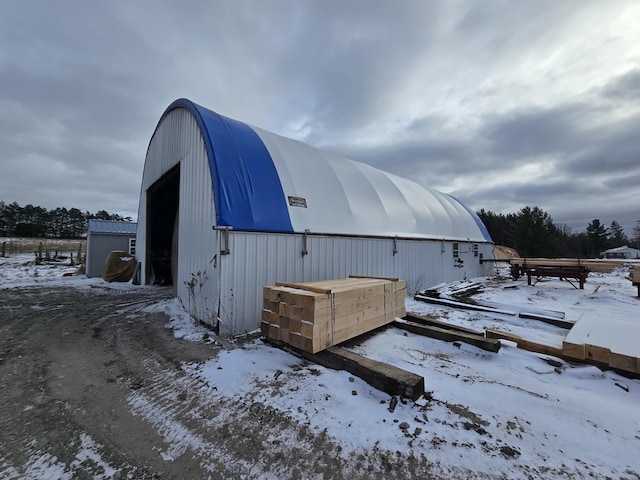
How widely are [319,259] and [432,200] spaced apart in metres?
9.18

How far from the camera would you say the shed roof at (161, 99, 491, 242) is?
20.0ft

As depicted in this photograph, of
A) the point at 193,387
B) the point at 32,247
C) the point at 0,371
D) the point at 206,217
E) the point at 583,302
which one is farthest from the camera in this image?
the point at 32,247

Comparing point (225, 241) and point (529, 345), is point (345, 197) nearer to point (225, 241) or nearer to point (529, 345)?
Answer: point (225, 241)

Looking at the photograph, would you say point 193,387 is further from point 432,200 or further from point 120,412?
point 432,200

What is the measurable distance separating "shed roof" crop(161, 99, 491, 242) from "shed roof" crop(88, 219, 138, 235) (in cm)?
1198

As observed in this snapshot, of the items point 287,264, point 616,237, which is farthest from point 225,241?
point 616,237

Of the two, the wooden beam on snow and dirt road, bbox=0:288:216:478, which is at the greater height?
the wooden beam on snow

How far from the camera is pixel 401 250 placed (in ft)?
32.9

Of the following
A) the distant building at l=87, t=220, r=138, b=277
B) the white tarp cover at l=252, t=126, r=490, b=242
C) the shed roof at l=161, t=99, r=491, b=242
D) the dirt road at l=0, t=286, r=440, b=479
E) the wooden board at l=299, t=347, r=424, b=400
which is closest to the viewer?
the dirt road at l=0, t=286, r=440, b=479

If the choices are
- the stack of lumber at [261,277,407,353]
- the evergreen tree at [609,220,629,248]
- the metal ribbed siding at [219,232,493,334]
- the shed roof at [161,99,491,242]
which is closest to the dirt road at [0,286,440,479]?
the stack of lumber at [261,277,407,353]

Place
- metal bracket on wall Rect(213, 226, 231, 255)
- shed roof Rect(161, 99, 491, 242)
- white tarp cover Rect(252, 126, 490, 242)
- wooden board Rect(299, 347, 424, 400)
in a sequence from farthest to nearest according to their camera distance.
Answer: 1. white tarp cover Rect(252, 126, 490, 242)
2. shed roof Rect(161, 99, 491, 242)
3. metal bracket on wall Rect(213, 226, 231, 255)
4. wooden board Rect(299, 347, 424, 400)

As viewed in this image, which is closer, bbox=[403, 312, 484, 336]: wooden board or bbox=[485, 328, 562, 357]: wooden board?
bbox=[485, 328, 562, 357]: wooden board

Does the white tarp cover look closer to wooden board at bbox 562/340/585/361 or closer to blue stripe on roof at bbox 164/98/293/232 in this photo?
blue stripe on roof at bbox 164/98/293/232

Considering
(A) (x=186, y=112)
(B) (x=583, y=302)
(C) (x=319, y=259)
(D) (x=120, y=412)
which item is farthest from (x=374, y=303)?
(B) (x=583, y=302)
